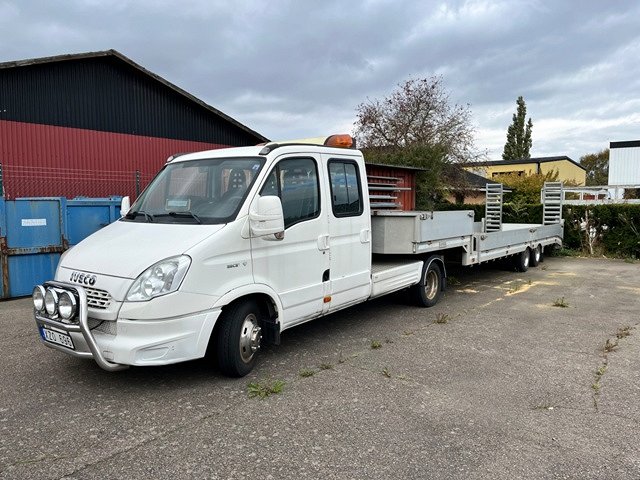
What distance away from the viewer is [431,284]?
7.77 meters

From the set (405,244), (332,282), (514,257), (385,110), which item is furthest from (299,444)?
(385,110)

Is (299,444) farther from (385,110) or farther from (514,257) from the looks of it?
(385,110)

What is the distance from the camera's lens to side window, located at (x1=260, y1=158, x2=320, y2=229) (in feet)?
15.7

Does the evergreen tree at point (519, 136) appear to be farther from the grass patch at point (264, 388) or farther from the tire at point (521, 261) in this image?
the grass patch at point (264, 388)

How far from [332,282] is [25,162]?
9720mm

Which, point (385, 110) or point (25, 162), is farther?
point (385, 110)

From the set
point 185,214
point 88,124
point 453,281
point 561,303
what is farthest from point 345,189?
point 88,124

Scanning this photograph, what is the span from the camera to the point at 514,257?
1137 cm

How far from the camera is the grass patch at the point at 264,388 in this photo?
13.6ft

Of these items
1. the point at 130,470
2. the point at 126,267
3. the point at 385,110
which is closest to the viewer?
the point at 130,470

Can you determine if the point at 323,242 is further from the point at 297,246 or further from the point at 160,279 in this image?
the point at 160,279

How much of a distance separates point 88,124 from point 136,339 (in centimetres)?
1082

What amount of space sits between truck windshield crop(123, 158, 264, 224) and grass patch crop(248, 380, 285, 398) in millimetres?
1469

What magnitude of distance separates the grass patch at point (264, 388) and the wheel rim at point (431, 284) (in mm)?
3847
